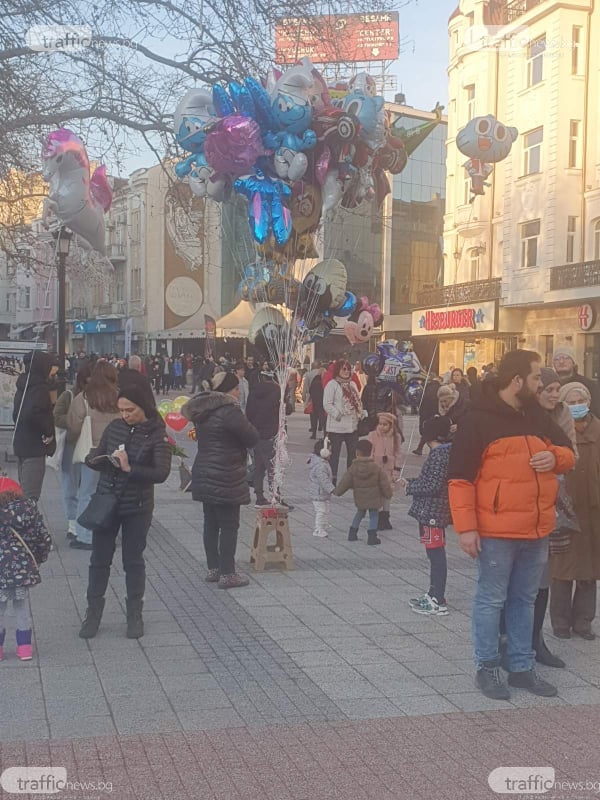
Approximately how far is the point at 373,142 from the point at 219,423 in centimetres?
426

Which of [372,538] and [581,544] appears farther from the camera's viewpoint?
[372,538]

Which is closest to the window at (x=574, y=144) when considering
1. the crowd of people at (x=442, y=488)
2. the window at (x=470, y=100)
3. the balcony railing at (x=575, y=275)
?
the balcony railing at (x=575, y=275)

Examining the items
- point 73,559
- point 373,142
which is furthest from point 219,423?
point 373,142

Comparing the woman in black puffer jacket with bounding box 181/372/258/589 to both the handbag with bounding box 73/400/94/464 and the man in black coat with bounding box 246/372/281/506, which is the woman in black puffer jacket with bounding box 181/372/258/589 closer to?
the handbag with bounding box 73/400/94/464

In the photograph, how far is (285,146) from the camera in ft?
29.9

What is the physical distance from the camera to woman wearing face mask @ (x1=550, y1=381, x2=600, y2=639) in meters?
5.54

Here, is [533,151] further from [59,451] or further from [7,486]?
[7,486]

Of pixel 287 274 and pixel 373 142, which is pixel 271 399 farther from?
pixel 373 142

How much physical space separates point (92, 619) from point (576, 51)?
2741 centimetres

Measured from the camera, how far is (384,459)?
31.0ft

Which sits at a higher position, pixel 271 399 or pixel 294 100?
pixel 294 100

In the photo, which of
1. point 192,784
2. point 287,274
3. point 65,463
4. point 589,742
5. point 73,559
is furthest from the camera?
point 287,274

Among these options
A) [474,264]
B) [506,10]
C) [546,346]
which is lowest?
[546,346]

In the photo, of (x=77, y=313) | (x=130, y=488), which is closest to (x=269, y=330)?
(x=130, y=488)
